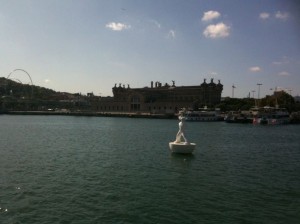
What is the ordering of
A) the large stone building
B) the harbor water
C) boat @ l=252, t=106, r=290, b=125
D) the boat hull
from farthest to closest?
the large stone building
boat @ l=252, t=106, r=290, b=125
the boat hull
the harbor water

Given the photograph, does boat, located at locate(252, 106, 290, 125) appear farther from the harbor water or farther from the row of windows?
the harbor water

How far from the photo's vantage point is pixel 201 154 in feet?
116

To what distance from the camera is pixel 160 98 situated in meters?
175

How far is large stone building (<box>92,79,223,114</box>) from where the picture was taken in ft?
523

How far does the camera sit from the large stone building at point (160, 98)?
159375 millimetres

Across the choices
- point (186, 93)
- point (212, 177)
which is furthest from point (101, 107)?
point (212, 177)

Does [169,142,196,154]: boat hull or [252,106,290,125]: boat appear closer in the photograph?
[169,142,196,154]: boat hull

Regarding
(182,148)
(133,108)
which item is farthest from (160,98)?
(182,148)

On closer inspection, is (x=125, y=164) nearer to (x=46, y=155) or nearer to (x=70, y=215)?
(x=46, y=155)

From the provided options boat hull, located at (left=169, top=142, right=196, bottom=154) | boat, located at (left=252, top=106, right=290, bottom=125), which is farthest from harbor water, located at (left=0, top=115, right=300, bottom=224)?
boat, located at (left=252, top=106, right=290, bottom=125)

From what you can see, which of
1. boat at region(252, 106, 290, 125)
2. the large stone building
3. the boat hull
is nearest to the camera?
the boat hull

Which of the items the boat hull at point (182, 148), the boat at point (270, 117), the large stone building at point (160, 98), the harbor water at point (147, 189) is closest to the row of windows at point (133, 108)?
the large stone building at point (160, 98)

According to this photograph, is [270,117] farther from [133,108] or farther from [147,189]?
[147,189]

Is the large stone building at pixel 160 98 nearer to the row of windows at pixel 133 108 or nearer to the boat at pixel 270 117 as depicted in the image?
the row of windows at pixel 133 108
